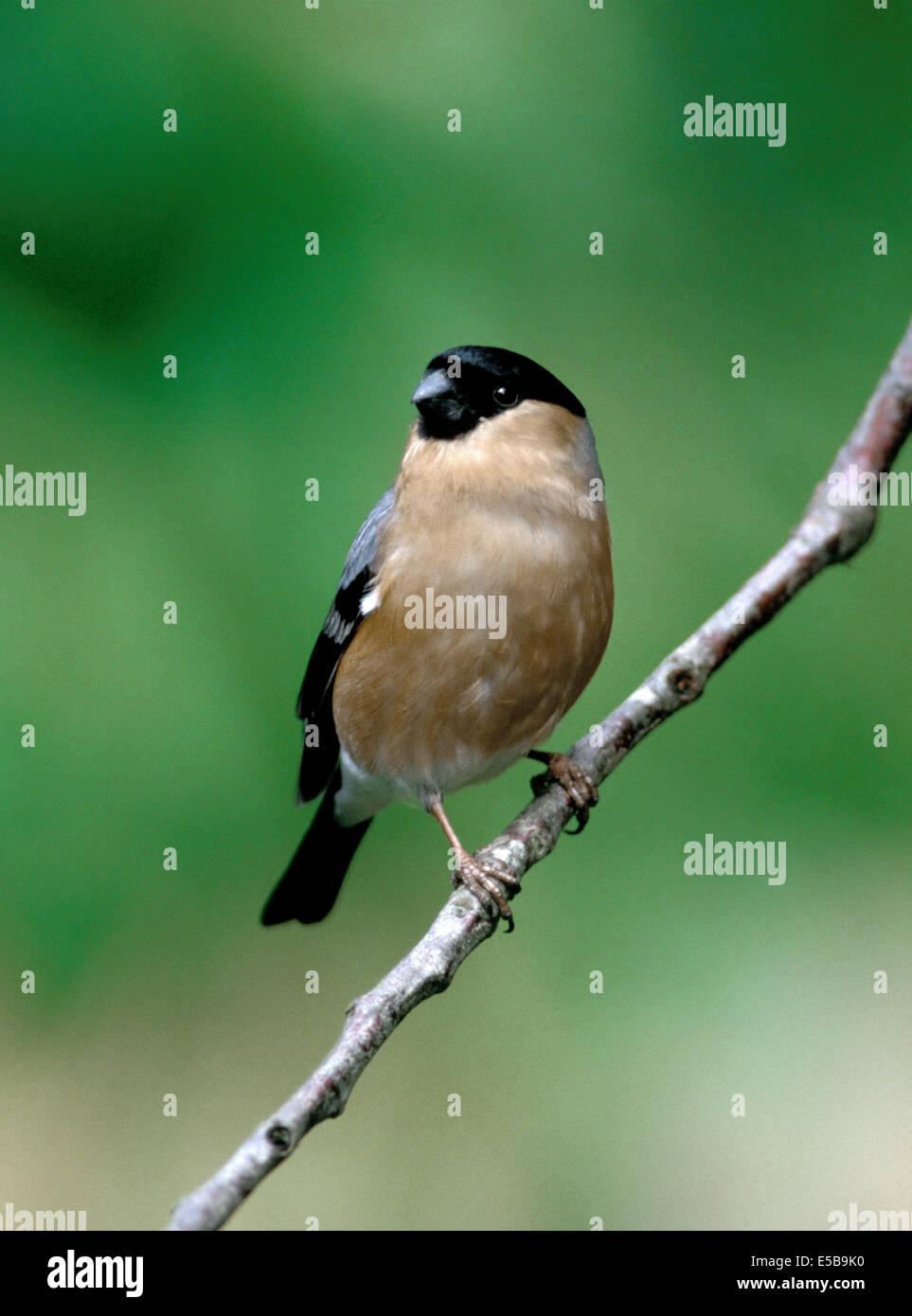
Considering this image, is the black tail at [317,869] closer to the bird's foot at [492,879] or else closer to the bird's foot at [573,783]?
the bird's foot at [573,783]

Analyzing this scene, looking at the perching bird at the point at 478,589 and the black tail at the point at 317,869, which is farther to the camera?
the black tail at the point at 317,869

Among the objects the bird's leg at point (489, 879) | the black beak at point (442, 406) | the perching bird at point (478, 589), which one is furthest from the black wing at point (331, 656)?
the bird's leg at point (489, 879)

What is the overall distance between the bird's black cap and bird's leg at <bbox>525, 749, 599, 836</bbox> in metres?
0.79

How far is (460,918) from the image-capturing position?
7.75ft

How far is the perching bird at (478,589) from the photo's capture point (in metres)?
2.88

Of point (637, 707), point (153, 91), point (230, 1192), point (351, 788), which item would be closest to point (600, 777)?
point (637, 707)

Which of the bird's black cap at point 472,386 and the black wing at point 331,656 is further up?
the bird's black cap at point 472,386

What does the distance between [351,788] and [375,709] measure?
47 cm

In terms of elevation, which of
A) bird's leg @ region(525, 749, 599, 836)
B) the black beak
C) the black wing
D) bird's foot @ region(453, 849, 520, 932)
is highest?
the black beak

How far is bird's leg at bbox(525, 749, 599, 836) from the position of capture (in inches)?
119

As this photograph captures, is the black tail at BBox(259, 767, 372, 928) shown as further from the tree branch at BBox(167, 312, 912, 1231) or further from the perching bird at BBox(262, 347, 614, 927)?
the tree branch at BBox(167, 312, 912, 1231)

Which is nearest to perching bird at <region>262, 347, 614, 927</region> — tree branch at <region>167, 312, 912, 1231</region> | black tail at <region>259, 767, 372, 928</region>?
tree branch at <region>167, 312, 912, 1231</region>

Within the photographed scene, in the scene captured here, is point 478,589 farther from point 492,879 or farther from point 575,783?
point 492,879

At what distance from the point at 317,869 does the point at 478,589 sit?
A: 1082 millimetres
